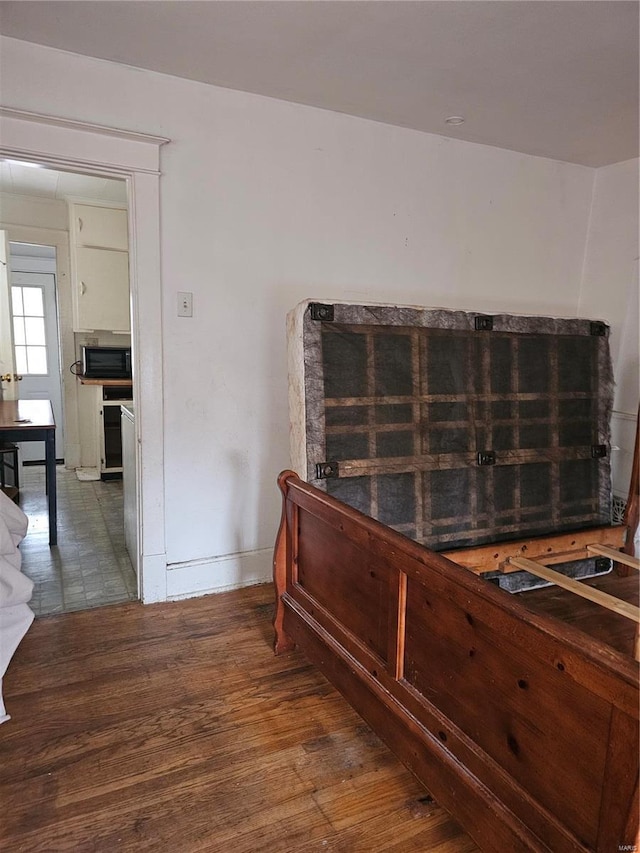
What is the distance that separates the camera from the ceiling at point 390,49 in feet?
6.02

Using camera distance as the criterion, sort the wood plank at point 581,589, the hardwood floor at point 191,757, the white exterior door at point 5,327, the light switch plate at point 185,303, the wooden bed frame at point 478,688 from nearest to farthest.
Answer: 1. the wooden bed frame at point 478,688
2. the hardwood floor at point 191,757
3. the wood plank at point 581,589
4. the light switch plate at point 185,303
5. the white exterior door at point 5,327

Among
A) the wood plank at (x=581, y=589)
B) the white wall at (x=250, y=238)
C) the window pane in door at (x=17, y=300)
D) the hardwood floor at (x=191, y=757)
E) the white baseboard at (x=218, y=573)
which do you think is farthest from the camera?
the window pane in door at (x=17, y=300)

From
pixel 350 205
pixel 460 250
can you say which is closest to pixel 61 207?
pixel 350 205

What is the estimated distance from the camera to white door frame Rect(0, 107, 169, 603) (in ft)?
7.03

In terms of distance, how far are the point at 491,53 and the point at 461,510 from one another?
75.6 inches

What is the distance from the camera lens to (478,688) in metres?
1.18

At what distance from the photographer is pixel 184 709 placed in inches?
71.1

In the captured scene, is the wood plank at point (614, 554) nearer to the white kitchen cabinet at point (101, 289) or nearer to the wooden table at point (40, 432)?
the wooden table at point (40, 432)

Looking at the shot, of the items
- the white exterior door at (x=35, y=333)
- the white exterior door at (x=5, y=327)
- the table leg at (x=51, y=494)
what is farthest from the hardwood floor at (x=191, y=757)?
the white exterior door at (x=35, y=333)

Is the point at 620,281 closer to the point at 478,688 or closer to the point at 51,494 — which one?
the point at 478,688

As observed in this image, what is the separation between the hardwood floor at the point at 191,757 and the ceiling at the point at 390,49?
2404 mm

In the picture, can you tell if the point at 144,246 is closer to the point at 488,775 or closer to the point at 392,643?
the point at 392,643

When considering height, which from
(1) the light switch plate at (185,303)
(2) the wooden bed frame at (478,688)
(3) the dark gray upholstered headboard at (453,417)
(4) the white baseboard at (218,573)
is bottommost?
(4) the white baseboard at (218,573)

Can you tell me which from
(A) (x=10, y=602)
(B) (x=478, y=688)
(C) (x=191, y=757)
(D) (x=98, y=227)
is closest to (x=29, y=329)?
(D) (x=98, y=227)
